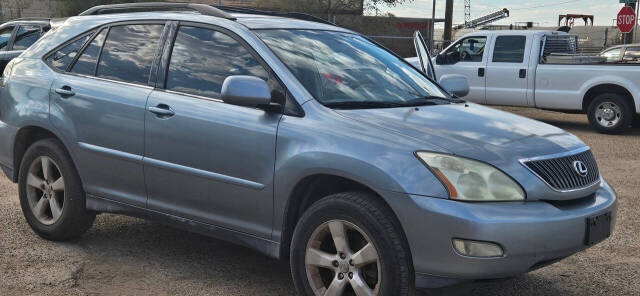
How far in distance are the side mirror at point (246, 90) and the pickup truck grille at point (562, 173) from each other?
1.42 meters

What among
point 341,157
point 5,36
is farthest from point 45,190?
point 5,36

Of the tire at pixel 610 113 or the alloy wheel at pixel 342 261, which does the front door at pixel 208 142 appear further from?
the tire at pixel 610 113

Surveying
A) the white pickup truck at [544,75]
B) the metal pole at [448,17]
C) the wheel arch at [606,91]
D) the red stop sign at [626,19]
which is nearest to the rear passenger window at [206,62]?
the white pickup truck at [544,75]

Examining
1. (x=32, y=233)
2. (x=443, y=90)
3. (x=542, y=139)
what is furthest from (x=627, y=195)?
(x=32, y=233)

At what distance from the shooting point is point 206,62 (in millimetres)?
4766

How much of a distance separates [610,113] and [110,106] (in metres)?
10.2

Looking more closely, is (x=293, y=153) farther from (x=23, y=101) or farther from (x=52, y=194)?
(x=23, y=101)

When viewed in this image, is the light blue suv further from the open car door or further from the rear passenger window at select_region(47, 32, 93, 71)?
the open car door

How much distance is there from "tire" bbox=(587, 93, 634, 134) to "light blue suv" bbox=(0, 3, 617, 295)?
825 cm

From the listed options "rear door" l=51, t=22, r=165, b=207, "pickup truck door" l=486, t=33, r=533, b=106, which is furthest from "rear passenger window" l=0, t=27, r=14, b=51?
"rear door" l=51, t=22, r=165, b=207

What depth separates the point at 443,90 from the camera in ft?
17.6

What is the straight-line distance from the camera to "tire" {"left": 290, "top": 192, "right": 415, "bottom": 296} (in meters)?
3.72

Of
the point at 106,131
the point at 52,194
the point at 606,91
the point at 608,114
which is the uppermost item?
the point at 106,131

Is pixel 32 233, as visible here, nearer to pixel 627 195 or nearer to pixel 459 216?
pixel 459 216
